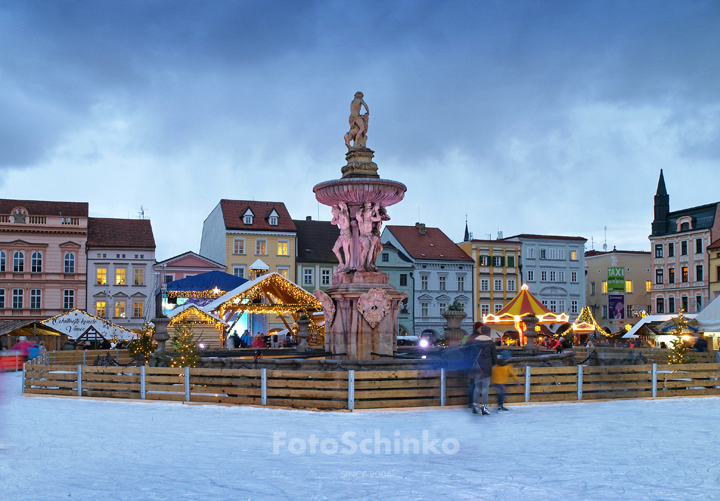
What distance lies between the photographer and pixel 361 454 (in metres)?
9.34

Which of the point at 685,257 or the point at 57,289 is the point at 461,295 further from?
the point at 57,289

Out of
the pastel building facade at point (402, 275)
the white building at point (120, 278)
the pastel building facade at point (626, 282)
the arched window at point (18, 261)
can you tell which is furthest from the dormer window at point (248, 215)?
the pastel building facade at point (626, 282)

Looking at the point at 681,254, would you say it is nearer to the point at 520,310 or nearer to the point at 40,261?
the point at 520,310

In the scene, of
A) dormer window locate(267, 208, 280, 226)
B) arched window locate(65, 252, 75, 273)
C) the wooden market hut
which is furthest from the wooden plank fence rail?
dormer window locate(267, 208, 280, 226)

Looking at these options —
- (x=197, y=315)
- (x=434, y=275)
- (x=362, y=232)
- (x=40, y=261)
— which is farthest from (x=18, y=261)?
(x=362, y=232)

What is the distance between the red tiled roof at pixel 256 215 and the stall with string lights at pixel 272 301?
2437 centimetres

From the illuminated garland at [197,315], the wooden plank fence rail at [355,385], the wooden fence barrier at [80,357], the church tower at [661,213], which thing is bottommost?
the wooden fence barrier at [80,357]

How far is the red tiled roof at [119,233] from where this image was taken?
51344 millimetres

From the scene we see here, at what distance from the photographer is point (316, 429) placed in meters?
11.3

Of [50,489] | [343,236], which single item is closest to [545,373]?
[343,236]

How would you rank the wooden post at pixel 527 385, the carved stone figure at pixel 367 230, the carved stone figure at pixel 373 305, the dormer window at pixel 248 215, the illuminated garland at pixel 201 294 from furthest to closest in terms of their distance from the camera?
1. the dormer window at pixel 248 215
2. the illuminated garland at pixel 201 294
3. the carved stone figure at pixel 367 230
4. the carved stone figure at pixel 373 305
5. the wooden post at pixel 527 385

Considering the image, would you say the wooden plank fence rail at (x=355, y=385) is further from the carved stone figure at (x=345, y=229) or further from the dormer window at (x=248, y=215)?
the dormer window at (x=248, y=215)

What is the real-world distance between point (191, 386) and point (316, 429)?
4.39 meters

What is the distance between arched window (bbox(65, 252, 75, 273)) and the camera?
50406 millimetres
